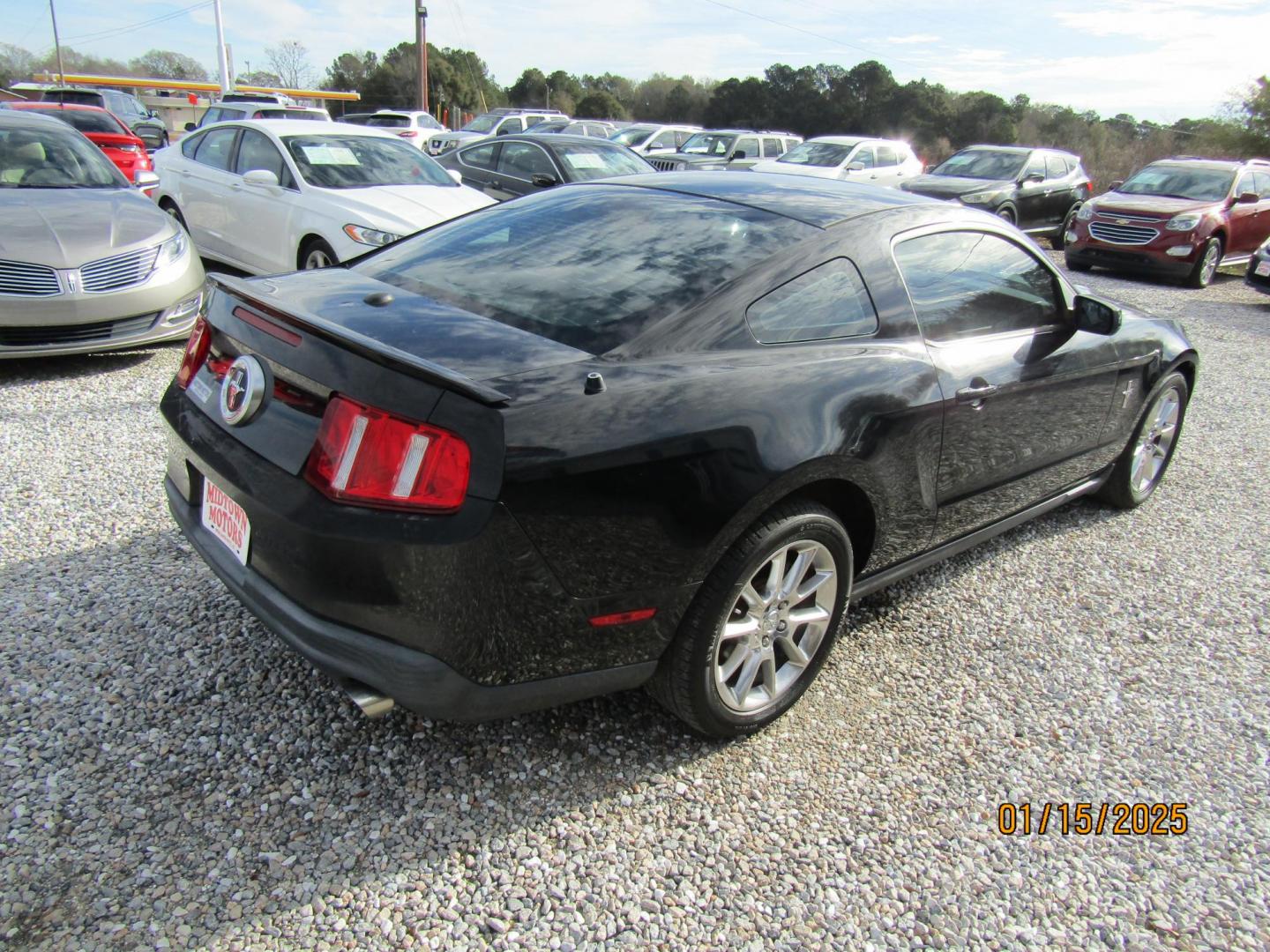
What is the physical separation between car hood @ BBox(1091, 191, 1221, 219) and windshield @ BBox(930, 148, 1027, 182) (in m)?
1.74

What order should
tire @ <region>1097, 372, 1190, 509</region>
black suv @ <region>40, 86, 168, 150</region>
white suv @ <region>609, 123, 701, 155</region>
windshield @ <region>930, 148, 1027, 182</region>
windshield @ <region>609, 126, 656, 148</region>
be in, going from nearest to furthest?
tire @ <region>1097, 372, 1190, 509</region>
windshield @ <region>930, 148, 1027, 182</region>
white suv @ <region>609, 123, 701, 155</region>
windshield @ <region>609, 126, 656, 148</region>
black suv @ <region>40, 86, 168, 150</region>

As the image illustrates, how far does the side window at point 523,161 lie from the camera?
33.6 feet

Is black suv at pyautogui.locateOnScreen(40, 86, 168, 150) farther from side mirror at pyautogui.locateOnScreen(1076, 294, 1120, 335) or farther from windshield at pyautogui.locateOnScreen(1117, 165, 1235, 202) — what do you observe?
side mirror at pyautogui.locateOnScreen(1076, 294, 1120, 335)

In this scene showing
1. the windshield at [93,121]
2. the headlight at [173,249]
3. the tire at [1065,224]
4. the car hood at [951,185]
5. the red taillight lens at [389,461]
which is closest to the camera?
the red taillight lens at [389,461]

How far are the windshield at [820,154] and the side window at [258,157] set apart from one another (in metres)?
10.7

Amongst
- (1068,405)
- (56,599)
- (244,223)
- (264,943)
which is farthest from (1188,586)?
(244,223)

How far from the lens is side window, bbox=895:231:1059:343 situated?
3016mm

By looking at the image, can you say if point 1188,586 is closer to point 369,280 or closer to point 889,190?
point 889,190

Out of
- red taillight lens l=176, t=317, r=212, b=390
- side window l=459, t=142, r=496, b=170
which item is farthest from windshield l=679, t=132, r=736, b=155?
red taillight lens l=176, t=317, r=212, b=390

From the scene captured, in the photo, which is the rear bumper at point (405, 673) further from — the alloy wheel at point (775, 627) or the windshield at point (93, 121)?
the windshield at point (93, 121)

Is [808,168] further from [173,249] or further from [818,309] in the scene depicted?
[818,309]

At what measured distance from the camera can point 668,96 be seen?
56.0 metres

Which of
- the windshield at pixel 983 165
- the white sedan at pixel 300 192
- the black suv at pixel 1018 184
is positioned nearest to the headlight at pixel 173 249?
the white sedan at pixel 300 192

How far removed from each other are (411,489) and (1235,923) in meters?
2.18
